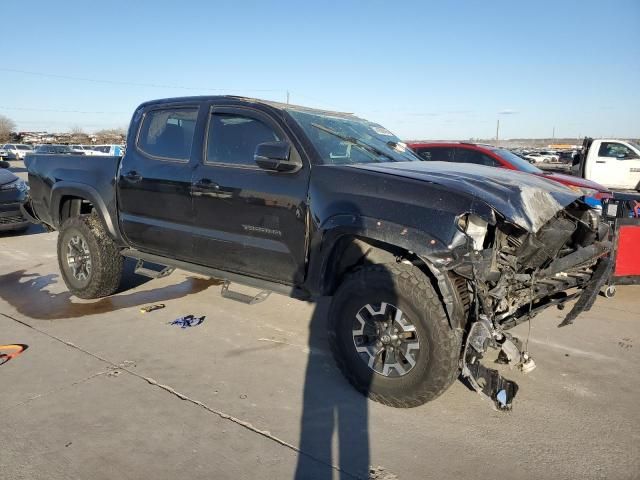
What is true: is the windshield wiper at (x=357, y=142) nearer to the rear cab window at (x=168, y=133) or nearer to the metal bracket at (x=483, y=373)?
the rear cab window at (x=168, y=133)

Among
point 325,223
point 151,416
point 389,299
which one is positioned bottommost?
point 151,416

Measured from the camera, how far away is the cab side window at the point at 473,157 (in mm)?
9539

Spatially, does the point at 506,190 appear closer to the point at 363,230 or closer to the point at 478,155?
the point at 363,230

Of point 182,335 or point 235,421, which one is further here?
point 182,335

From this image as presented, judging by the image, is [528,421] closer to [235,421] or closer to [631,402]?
[631,402]

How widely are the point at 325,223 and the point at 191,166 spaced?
5.05 feet

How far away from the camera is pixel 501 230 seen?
10.6ft

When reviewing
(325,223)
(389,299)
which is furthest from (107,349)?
(389,299)

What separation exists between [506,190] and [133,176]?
3.38 meters

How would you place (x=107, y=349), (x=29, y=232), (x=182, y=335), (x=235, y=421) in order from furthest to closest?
1. (x=29, y=232)
2. (x=182, y=335)
3. (x=107, y=349)
4. (x=235, y=421)

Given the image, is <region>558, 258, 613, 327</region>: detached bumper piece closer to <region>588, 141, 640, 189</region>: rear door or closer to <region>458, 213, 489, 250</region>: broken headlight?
<region>458, 213, 489, 250</region>: broken headlight

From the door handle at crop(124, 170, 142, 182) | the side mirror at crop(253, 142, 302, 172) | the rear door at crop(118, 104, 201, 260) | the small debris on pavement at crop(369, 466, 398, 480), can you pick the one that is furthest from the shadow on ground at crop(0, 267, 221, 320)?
the small debris on pavement at crop(369, 466, 398, 480)

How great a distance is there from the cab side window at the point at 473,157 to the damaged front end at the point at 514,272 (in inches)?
230

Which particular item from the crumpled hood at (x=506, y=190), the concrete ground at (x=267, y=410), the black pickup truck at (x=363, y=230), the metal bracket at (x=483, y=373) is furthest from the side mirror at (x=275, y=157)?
the metal bracket at (x=483, y=373)
